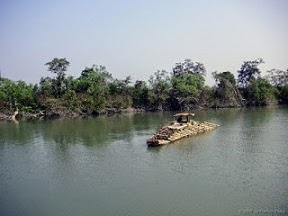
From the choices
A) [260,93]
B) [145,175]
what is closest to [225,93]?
[260,93]

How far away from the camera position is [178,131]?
3434 centimetres

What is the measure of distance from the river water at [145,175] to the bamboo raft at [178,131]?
2.87 ft

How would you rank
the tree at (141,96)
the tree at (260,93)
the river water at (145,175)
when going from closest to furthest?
1. the river water at (145,175)
2. the tree at (141,96)
3. the tree at (260,93)

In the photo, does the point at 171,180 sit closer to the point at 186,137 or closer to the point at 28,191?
the point at 28,191

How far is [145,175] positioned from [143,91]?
173ft

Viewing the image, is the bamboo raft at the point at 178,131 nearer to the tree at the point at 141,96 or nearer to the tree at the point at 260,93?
the tree at the point at 141,96

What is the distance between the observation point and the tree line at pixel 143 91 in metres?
65.7

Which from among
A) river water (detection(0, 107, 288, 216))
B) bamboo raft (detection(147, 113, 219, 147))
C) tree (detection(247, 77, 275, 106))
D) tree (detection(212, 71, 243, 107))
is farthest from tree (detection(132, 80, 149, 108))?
river water (detection(0, 107, 288, 216))

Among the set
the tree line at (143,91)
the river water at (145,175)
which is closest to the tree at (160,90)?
the tree line at (143,91)

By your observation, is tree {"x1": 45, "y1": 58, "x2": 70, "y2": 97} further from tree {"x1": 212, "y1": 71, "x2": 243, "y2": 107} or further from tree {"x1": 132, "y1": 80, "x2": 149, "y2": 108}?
tree {"x1": 212, "y1": 71, "x2": 243, "y2": 107}

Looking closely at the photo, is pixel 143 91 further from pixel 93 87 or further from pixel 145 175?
pixel 145 175

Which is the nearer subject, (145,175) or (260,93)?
(145,175)

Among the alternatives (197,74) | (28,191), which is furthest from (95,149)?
(197,74)

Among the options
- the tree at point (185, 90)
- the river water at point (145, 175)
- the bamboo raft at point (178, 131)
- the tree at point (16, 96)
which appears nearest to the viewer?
the river water at point (145, 175)
